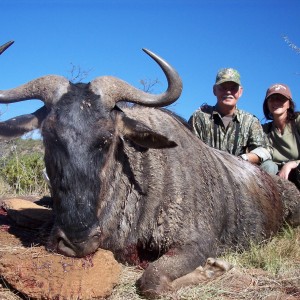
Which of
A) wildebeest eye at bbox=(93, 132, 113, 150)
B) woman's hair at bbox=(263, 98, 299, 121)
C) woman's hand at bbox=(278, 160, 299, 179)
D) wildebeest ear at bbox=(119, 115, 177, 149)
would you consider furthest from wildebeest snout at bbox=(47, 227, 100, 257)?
woman's hair at bbox=(263, 98, 299, 121)

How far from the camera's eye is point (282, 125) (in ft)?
27.9

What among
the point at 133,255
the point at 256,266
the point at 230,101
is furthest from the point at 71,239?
the point at 230,101

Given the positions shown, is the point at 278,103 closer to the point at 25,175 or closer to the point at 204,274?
the point at 204,274

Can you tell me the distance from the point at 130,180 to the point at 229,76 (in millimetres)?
3762

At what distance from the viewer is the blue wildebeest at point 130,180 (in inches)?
171

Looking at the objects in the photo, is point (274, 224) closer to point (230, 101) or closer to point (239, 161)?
point (239, 161)

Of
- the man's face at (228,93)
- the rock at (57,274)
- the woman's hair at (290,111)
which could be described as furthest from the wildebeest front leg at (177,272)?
the woman's hair at (290,111)

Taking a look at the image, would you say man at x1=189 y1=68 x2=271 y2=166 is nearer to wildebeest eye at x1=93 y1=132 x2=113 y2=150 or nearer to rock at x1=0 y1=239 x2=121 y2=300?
wildebeest eye at x1=93 y1=132 x2=113 y2=150

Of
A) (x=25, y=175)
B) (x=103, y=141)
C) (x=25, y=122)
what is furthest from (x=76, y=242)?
(x=25, y=175)

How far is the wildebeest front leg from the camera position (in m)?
4.32

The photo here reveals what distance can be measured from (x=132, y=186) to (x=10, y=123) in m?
1.46

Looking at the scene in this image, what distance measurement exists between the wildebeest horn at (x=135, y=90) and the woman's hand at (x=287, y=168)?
137 inches

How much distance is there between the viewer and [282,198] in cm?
745

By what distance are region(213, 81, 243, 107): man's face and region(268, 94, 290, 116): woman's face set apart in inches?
23.4
